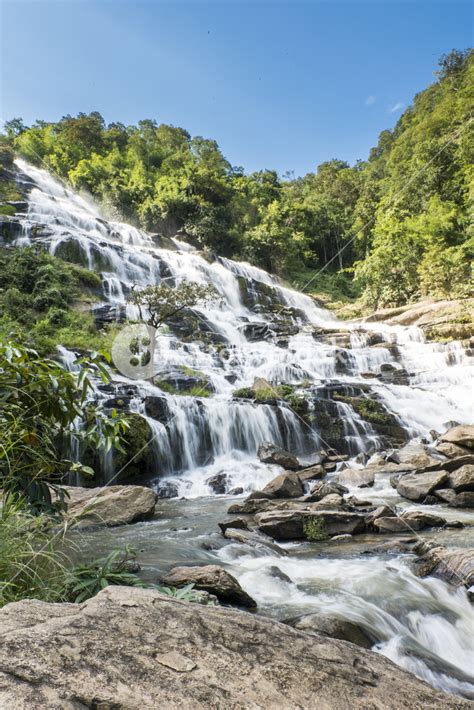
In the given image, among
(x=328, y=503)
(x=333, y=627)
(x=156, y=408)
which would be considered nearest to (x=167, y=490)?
(x=156, y=408)

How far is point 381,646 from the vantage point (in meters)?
3.10

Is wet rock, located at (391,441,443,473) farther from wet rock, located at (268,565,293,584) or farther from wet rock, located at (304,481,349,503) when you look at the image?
wet rock, located at (268,565,293,584)

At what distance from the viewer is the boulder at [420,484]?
23.9 feet

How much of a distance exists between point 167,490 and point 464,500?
19.4ft

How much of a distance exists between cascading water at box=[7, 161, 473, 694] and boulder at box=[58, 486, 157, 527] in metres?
0.33

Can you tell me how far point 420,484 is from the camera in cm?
744

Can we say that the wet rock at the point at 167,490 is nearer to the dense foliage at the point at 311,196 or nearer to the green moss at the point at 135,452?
the green moss at the point at 135,452

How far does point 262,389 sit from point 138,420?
15.6 ft

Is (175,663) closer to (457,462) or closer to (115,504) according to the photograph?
(115,504)

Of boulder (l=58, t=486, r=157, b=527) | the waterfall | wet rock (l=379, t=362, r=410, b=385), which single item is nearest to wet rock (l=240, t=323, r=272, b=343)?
the waterfall

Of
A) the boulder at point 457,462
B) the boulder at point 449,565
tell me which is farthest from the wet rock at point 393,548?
the boulder at point 457,462

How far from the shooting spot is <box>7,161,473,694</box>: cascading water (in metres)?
3.67

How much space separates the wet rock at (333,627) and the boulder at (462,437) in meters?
7.99

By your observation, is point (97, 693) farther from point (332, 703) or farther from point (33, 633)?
point (332, 703)
